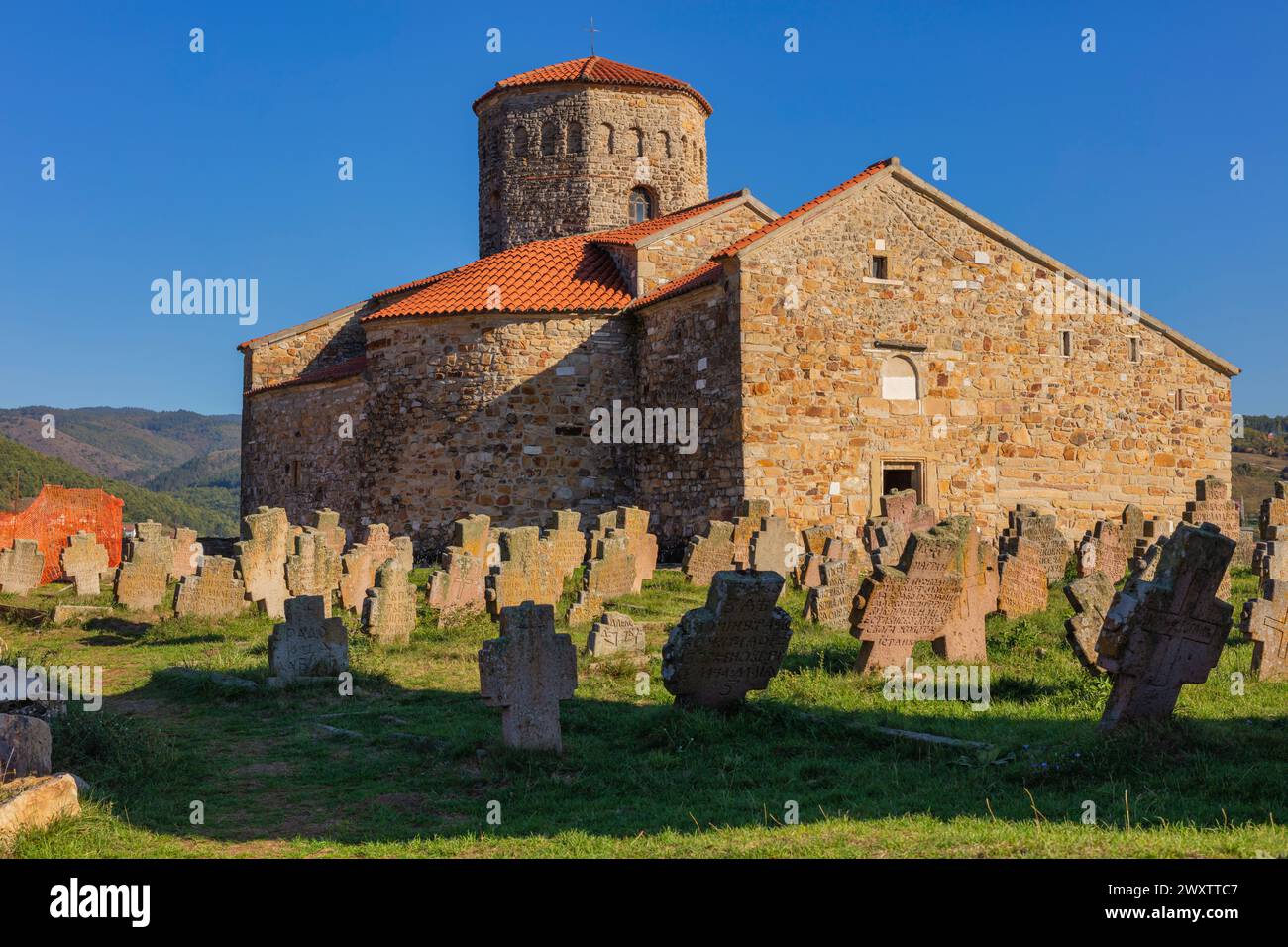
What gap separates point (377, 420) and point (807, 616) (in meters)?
12.5

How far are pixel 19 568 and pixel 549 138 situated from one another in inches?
603

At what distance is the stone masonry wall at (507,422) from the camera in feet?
68.6

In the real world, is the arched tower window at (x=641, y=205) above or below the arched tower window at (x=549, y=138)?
below

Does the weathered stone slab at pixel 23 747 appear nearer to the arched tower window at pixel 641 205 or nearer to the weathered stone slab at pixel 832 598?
the weathered stone slab at pixel 832 598

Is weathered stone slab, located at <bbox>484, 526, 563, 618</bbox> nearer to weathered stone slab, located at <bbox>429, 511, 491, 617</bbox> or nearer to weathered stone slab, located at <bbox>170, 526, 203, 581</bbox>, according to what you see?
weathered stone slab, located at <bbox>429, 511, 491, 617</bbox>

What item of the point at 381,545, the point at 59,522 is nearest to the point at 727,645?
the point at 381,545

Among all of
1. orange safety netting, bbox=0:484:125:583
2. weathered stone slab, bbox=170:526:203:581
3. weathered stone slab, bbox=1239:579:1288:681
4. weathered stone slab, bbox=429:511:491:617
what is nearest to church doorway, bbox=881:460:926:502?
weathered stone slab, bbox=429:511:491:617

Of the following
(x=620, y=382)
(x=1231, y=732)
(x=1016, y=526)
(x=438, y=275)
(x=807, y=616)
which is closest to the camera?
(x=1231, y=732)

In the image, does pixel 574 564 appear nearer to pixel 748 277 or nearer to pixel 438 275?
pixel 748 277

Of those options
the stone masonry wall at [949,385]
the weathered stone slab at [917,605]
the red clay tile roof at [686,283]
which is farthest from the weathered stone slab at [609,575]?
the red clay tile roof at [686,283]

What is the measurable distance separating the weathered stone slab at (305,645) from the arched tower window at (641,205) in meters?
18.5

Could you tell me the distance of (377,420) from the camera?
22.1 meters

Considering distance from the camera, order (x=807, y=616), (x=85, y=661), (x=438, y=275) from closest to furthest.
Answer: (x=85, y=661) → (x=807, y=616) → (x=438, y=275)
